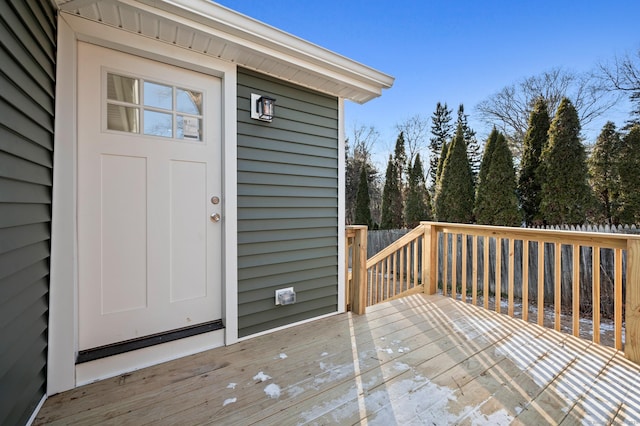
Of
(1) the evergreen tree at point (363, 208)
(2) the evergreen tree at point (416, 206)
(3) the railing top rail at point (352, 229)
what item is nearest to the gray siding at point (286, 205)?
(3) the railing top rail at point (352, 229)

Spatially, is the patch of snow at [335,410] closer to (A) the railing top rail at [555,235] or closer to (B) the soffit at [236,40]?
(A) the railing top rail at [555,235]

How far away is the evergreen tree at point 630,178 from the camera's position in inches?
259

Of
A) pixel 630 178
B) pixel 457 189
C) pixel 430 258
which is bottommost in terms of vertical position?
pixel 430 258

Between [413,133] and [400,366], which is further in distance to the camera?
[413,133]

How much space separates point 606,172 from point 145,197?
9.62m

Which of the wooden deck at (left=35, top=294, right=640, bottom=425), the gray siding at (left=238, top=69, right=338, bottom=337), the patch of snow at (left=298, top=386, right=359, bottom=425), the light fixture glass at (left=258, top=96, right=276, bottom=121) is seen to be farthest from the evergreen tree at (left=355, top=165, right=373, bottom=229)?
the patch of snow at (left=298, top=386, right=359, bottom=425)

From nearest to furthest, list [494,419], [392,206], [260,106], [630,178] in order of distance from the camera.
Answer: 1. [494,419]
2. [260,106]
3. [630,178]
4. [392,206]

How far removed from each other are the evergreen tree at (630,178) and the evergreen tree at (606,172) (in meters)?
0.14

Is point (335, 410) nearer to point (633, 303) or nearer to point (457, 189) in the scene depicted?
point (633, 303)

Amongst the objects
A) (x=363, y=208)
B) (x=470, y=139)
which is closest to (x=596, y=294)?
(x=363, y=208)

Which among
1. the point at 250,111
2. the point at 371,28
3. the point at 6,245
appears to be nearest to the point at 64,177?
the point at 6,245

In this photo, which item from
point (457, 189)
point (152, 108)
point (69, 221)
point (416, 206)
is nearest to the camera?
point (69, 221)

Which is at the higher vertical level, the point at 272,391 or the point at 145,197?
the point at 145,197

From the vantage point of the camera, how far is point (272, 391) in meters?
1.62
